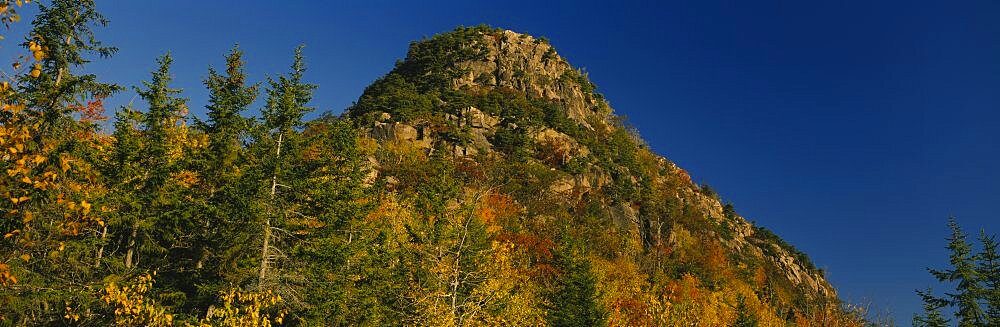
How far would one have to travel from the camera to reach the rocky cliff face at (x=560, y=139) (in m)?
85.3

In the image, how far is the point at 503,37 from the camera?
12769cm

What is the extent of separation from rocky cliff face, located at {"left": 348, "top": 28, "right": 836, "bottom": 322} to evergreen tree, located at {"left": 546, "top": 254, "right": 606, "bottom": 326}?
3226cm

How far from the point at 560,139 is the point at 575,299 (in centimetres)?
6205

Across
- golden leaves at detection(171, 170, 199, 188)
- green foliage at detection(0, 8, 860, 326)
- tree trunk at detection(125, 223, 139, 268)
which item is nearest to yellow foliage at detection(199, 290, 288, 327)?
green foliage at detection(0, 8, 860, 326)

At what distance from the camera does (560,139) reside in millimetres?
97250

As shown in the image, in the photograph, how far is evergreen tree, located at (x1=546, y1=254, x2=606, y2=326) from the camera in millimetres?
35875

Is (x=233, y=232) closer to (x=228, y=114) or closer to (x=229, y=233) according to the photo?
(x=229, y=233)

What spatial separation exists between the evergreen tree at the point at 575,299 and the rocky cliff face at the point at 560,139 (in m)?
32.3

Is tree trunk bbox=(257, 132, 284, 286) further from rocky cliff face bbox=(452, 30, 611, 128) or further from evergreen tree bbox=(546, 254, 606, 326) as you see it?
rocky cliff face bbox=(452, 30, 611, 128)

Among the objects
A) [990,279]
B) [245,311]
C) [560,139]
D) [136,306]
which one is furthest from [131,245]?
[560,139]

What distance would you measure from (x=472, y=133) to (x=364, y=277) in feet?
200

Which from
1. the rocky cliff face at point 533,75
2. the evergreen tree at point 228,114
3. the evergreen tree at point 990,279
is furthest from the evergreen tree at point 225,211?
the rocky cliff face at point 533,75

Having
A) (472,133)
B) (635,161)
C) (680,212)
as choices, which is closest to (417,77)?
(472,133)

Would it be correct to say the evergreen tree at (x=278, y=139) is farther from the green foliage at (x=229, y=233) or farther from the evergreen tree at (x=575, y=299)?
the evergreen tree at (x=575, y=299)
